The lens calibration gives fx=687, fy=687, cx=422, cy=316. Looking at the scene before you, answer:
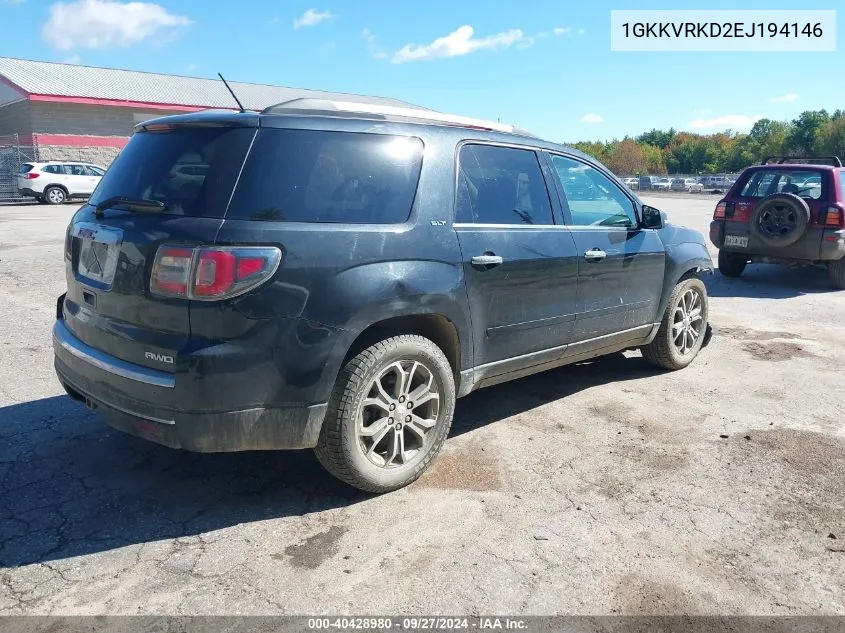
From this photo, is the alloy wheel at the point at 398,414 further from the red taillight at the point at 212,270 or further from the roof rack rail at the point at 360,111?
the roof rack rail at the point at 360,111

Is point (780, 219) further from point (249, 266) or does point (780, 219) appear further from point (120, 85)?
point (120, 85)

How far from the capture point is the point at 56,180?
24.0 meters

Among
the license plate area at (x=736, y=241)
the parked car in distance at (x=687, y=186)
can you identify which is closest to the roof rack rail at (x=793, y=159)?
the license plate area at (x=736, y=241)

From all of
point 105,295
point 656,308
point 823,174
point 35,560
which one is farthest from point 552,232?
point 823,174

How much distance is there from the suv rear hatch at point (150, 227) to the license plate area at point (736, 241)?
8.55 metres

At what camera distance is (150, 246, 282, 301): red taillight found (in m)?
2.86

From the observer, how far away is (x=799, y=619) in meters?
2.56

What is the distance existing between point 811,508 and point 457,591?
6.30 feet

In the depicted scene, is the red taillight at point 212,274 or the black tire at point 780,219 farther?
the black tire at point 780,219

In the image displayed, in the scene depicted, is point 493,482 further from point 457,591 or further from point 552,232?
point 552,232

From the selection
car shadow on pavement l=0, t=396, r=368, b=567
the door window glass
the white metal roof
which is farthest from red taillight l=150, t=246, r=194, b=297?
the white metal roof

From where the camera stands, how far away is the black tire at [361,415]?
3.20 metres

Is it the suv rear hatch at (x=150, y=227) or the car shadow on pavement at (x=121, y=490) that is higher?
the suv rear hatch at (x=150, y=227)

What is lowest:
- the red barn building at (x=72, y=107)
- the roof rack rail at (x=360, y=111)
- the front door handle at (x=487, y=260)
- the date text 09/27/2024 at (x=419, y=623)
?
the date text 09/27/2024 at (x=419, y=623)
